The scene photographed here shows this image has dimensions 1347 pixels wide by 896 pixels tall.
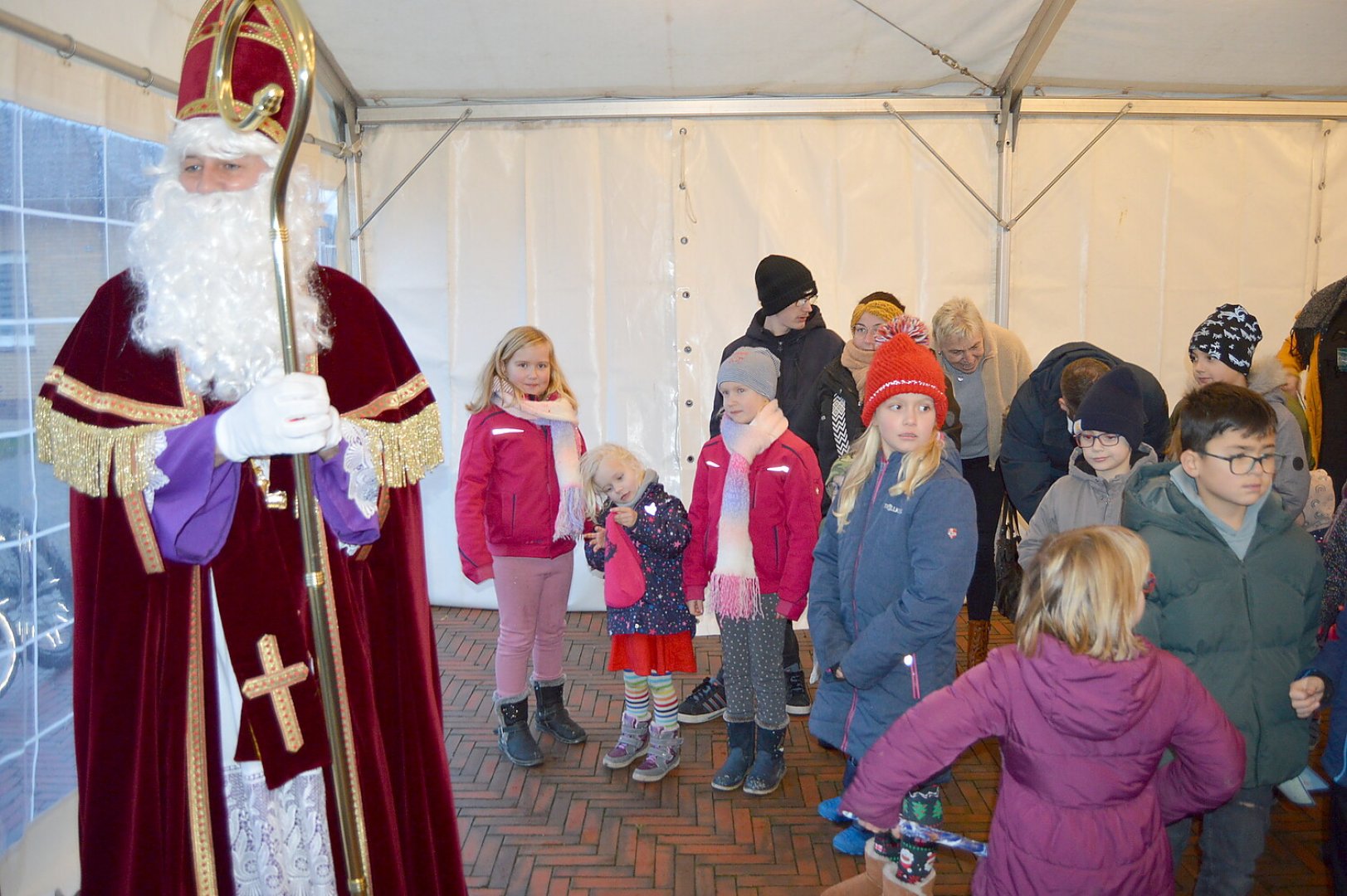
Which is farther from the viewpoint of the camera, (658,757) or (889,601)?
(658,757)

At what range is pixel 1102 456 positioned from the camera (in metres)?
2.72

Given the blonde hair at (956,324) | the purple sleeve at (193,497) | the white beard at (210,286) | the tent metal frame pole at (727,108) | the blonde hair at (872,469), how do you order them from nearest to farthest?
the purple sleeve at (193,497)
the white beard at (210,286)
the blonde hair at (872,469)
the blonde hair at (956,324)
the tent metal frame pole at (727,108)

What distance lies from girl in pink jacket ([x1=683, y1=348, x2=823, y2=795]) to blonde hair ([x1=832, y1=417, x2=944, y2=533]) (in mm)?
390

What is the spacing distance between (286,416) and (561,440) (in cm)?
205

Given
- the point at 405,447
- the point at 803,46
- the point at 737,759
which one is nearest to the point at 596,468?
the point at 737,759

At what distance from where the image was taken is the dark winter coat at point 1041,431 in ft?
11.0

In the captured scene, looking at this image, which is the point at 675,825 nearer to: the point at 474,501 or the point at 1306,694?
the point at 474,501

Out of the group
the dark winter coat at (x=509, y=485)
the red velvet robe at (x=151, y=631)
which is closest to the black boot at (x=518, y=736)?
the dark winter coat at (x=509, y=485)

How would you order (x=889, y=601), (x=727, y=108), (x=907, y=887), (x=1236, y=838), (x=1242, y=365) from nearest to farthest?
1. (x=1236, y=838)
2. (x=907, y=887)
3. (x=889, y=601)
4. (x=1242, y=365)
5. (x=727, y=108)

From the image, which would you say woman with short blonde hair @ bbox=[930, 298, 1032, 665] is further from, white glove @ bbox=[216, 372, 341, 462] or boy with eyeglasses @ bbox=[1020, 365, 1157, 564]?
white glove @ bbox=[216, 372, 341, 462]

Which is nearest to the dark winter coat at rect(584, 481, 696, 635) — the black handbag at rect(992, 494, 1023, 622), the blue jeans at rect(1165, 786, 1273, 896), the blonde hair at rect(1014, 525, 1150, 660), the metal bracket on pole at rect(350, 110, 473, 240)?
the black handbag at rect(992, 494, 1023, 622)

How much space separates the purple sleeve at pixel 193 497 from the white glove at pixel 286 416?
0.42ft

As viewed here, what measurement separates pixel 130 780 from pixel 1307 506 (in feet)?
11.0

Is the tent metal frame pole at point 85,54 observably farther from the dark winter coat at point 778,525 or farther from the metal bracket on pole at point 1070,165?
the metal bracket on pole at point 1070,165
